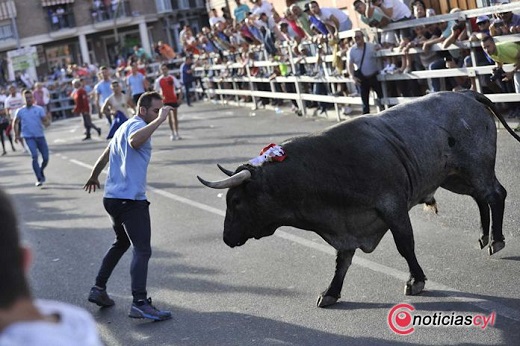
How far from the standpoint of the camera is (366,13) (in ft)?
52.4

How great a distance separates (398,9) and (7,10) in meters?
56.0

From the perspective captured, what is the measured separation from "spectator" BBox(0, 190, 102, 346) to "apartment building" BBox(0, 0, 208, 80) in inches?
2525

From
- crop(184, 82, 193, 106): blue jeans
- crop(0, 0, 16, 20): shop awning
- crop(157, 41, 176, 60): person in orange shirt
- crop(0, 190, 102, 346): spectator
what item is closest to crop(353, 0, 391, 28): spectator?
crop(0, 190, 102, 346): spectator

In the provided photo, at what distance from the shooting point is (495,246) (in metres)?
7.45

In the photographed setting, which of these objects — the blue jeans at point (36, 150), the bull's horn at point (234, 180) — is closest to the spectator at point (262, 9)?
the blue jeans at point (36, 150)

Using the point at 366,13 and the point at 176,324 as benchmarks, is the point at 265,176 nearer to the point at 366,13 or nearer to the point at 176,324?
the point at 176,324

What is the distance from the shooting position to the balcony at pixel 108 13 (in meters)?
68.1

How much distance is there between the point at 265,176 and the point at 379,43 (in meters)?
10.2

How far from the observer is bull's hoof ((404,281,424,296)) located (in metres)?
6.86

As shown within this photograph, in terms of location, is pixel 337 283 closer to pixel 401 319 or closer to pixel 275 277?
pixel 401 319

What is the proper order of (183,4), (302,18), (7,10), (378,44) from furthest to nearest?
(183,4) → (7,10) → (302,18) → (378,44)

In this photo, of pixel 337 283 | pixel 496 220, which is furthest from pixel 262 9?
pixel 337 283

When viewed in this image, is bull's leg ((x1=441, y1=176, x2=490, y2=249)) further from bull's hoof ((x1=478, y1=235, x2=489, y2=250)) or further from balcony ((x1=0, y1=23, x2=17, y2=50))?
balcony ((x1=0, y1=23, x2=17, y2=50))

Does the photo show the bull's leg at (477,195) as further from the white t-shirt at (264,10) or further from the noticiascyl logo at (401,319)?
the white t-shirt at (264,10)
